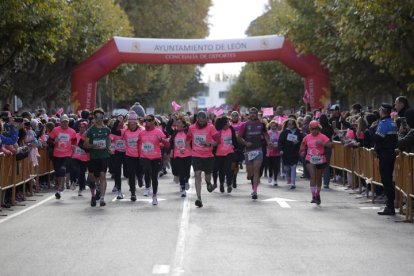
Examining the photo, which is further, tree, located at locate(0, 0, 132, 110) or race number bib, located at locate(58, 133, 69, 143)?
tree, located at locate(0, 0, 132, 110)

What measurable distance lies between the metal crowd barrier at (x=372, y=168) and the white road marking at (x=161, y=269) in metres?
6.48

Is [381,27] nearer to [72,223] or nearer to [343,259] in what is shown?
[72,223]

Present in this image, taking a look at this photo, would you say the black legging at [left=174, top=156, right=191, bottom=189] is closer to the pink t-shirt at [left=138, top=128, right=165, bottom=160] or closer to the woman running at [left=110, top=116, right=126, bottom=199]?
the pink t-shirt at [left=138, top=128, right=165, bottom=160]

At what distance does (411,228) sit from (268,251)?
3.90m

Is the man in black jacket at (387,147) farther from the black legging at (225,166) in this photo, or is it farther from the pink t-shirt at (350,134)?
the pink t-shirt at (350,134)

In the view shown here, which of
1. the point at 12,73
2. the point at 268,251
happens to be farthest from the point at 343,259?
the point at 12,73

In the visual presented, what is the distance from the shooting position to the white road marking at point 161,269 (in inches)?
438

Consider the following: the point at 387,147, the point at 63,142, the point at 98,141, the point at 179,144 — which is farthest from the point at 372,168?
the point at 63,142

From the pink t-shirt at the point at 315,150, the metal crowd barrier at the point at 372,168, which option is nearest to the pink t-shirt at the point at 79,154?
the pink t-shirt at the point at 315,150

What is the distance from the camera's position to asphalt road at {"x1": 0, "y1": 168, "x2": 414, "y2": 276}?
11578 mm

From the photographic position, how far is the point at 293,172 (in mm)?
25812

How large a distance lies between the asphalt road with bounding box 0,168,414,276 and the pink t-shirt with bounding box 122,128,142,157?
100 cm

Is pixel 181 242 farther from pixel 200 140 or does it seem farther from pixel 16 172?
pixel 16 172

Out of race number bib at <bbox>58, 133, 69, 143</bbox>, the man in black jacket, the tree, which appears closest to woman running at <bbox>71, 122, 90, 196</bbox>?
race number bib at <bbox>58, 133, 69, 143</bbox>
